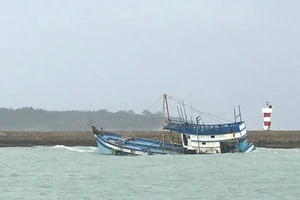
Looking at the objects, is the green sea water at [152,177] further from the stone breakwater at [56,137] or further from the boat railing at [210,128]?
the stone breakwater at [56,137]

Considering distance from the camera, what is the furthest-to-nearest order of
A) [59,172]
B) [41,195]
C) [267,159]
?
[267,159]
[59,172]
[41,195]

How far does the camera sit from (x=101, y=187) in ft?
78.5

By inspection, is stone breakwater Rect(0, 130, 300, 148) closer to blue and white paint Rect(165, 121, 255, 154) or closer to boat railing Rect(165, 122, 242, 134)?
blue and white paint Rect(165, 121, 255, 154)

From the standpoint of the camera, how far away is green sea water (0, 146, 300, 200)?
22.6m

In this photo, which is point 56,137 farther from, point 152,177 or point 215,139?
point 152,177

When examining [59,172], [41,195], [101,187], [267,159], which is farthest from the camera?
[267,159]

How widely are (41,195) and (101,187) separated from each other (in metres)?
2.52

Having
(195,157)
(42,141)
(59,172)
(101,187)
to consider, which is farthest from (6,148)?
(101,187)

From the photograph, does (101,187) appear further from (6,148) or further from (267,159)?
(6,148)

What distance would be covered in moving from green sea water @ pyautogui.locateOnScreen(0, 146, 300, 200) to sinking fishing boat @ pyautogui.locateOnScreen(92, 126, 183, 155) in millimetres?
2333

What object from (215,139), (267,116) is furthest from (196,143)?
(267,116)

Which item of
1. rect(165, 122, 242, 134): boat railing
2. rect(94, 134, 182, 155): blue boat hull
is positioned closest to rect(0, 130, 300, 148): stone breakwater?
rect(94, 134, 182, 155): blue boat hull

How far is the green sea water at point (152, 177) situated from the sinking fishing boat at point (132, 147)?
2.33 m

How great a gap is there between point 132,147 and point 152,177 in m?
13.4
